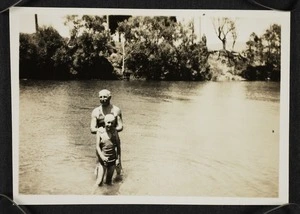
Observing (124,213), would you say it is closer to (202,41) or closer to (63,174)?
(63,174)

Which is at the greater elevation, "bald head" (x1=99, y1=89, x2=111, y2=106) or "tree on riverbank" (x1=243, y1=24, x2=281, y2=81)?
"tree on riverbank" (x1=243, y1=24, x2=281, y2=81)

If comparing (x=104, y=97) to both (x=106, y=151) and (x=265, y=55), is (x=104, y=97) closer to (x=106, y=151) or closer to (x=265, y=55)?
(x=106, y=151)

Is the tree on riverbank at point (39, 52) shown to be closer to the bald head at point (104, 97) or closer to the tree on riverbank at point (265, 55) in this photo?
the bald head at point (104, 97)

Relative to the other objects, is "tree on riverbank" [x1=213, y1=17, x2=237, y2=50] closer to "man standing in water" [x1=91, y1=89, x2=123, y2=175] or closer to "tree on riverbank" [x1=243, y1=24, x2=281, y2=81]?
"tree on riverbank" [x1=243, y1=24, x2=281, y2=81]

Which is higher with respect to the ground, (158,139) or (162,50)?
(162,50)

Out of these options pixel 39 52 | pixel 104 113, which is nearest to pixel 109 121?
pixel 104 113

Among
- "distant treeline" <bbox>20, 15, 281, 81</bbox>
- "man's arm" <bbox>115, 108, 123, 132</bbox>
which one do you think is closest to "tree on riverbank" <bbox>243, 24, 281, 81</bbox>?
"distant treeline" <bbox>20, 15, 281, 81</bbox>
